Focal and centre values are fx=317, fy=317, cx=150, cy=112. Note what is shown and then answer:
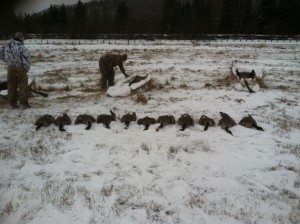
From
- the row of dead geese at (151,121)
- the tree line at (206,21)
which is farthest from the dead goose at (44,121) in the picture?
the tree line at (206,21)

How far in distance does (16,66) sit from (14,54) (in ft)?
1.21

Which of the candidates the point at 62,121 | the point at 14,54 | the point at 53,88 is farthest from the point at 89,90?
the point at 62,121

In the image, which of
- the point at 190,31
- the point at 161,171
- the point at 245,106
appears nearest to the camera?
the point at 161,171

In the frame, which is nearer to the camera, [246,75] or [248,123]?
[248,123]

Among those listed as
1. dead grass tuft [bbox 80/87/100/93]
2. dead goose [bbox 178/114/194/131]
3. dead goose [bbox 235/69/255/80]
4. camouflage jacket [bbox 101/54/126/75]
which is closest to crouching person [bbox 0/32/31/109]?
dead grass tuft [bbox 80/87/100/93]

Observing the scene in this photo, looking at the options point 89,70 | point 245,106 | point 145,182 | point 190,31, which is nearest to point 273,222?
point 145,182

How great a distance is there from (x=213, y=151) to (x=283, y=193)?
1.93 m

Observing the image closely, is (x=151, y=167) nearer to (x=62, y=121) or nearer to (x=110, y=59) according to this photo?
(x=62, y=121)

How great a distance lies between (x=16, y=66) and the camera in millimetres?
9547

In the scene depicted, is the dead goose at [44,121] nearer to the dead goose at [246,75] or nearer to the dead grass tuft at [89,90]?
the dead grass tuft at [89,90]

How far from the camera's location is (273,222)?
178 inches

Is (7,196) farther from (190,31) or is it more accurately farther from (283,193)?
(190,31)

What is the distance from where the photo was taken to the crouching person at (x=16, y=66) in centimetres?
934

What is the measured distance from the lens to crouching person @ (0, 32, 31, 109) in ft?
30.6
